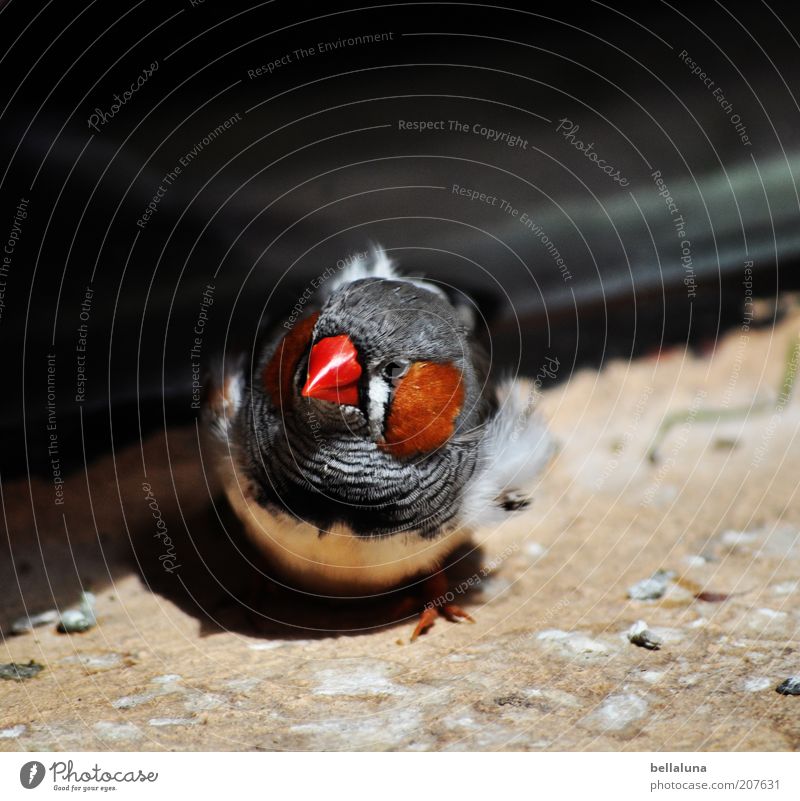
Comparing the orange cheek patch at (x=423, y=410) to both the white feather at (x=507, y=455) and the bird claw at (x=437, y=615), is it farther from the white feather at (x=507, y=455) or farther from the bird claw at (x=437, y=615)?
the bird claw at (x=437, y=615)

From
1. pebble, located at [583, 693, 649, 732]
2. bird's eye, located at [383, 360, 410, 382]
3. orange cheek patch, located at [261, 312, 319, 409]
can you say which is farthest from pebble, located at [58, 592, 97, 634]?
pebble, located at [583, 693, 649, 732]

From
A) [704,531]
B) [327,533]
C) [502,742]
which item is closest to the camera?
[502,742]

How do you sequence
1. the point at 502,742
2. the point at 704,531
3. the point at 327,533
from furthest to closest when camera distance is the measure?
1. the point at 704,531
2. the point at 327,533
3. the point at 502,742

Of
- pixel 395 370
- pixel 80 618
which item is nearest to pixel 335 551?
pixel 395 370

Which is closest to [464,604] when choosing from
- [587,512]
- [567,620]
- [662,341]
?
[567,620]

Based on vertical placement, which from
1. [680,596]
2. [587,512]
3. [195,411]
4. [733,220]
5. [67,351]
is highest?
[733,220]

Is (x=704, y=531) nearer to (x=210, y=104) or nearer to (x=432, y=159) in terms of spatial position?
(x=432, y=159)

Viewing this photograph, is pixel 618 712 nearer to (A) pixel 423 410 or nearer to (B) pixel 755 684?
(B) pixel 755 684
